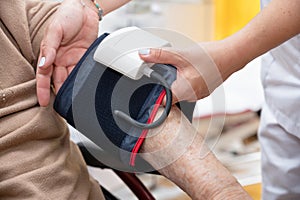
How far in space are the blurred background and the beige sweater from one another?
0.86 metres

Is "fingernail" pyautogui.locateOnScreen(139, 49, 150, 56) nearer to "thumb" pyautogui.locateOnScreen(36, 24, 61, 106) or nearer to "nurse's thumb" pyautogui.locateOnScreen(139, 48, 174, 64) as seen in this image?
"nurse's thumb" pyautogui.locateOnScreen(139, 48, 174, 64)

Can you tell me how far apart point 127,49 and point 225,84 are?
1.73 meters

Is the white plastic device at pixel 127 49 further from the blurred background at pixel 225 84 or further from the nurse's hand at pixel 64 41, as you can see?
the blurred background at pixel 225 84

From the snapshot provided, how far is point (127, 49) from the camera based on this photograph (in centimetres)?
101

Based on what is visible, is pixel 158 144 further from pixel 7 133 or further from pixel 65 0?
pixel 65 0

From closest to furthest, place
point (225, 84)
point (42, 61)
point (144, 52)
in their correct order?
point (144, 52), point (42, 61), point (225, 84)

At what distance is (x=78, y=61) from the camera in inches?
45.3

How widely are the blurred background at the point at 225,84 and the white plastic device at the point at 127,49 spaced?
904mm

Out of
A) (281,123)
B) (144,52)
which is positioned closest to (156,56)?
(144,52)

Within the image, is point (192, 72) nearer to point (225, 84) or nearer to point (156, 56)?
point (156, 56)

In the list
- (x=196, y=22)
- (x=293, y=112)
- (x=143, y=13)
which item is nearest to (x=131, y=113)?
(x=293, y=112)

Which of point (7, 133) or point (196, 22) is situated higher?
point (7, 133)

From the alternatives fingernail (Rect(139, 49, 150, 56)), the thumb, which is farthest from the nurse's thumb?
the thumb

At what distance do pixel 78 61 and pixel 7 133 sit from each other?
0.72 feet
